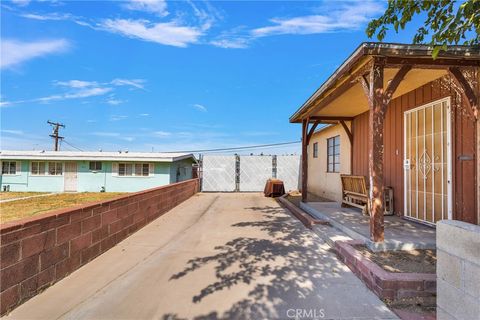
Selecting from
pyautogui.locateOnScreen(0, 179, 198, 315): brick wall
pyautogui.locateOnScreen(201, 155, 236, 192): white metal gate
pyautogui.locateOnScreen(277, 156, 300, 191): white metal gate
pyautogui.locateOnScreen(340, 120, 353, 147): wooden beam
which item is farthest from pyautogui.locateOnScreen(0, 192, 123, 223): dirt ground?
pyautogui.locateOnScreen(340, 120, 353, 147): wooden beam

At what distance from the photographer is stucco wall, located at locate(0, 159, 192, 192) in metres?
18.1

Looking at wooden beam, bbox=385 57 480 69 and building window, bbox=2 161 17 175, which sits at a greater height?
wooden beam, bbox=385 57 480 69

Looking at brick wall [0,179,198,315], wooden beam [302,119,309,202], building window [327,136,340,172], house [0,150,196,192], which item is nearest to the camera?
brick wall [0,179,198,315]

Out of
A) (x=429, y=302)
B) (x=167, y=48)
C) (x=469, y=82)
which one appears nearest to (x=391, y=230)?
(x=429, y=302)

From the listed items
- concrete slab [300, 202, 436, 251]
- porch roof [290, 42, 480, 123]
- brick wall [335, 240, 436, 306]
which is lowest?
brick wall [335, 240, 436, 306]

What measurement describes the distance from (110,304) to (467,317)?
319 centimetres

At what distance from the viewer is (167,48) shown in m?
11.4

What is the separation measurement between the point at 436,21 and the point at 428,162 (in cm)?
298

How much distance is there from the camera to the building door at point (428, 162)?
512 centimetres

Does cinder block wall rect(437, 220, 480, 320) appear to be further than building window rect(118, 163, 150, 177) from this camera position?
No

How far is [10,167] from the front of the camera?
748 inches

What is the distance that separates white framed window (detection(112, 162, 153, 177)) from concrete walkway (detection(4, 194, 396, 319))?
13.3 meters

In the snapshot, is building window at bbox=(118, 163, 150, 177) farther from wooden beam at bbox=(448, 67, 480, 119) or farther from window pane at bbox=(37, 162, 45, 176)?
wooden beam at bbox=(448, 67, 480, 119)

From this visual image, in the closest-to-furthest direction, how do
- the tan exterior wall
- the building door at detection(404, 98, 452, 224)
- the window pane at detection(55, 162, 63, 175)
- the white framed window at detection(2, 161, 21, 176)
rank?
the building door at detection(404, 98, 452, 224), the tan exterior wall, the window pane at detection(55, 162, 63, 175), the white framed window at detection(2, 161, 21, 176)
